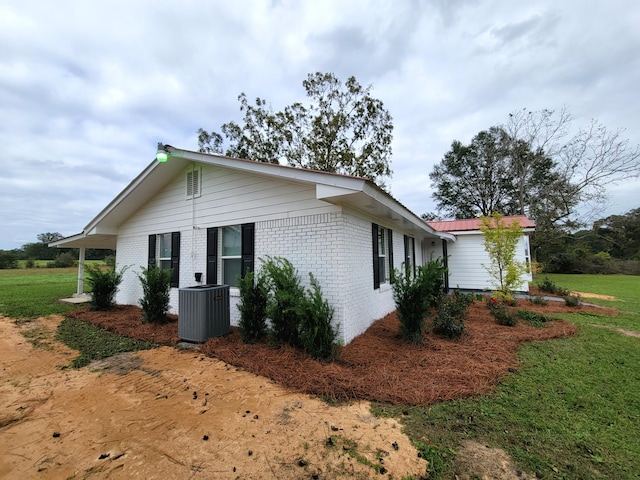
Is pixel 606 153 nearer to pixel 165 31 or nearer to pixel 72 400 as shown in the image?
pixel 165 31

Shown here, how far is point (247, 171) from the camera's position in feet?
18.1

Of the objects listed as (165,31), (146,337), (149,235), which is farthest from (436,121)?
(146,337)

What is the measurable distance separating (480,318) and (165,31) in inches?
408

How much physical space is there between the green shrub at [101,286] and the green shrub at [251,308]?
615cm

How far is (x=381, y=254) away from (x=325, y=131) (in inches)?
413

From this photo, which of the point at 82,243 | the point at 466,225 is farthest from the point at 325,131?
the point at 82,243

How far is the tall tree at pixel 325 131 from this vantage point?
1508 cm

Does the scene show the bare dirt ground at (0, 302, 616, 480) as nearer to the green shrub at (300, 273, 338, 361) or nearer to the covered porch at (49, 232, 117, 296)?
the green shrub at (300, 273, 338, 361)

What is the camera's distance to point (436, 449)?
225cm

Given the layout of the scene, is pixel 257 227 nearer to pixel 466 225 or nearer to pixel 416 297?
pixel 416 297

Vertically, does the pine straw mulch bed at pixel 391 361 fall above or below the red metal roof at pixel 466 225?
below

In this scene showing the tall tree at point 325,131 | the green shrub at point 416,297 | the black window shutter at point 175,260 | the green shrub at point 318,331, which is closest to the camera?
the green shrub at point 318,331

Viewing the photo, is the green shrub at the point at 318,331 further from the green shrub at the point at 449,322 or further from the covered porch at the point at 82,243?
the covered porch at the point at 82,243

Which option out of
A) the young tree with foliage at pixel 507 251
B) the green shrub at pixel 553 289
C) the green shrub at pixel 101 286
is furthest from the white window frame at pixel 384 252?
the green shrub at pixel 553 289
